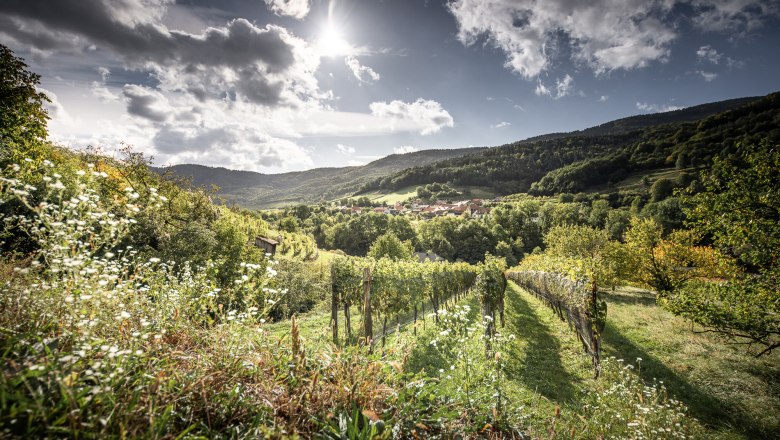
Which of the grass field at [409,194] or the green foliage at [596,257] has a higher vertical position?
the grass field at [409,194]

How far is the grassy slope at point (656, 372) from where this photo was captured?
6.84 m

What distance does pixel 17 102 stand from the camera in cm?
1139

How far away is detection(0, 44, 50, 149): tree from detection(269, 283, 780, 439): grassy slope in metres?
13.9

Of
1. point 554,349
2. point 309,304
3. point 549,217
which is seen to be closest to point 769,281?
point 554,349

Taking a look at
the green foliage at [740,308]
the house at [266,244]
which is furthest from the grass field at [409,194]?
the green foliage at [740,308]

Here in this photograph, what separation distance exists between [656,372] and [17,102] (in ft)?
84.4

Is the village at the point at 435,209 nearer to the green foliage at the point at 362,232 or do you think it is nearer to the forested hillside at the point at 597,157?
the green foliage at the point at 362,232

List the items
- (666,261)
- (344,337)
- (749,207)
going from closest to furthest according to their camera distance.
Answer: (749,207) < (344,337) < (666,261)

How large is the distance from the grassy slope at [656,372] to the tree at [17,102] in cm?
1388

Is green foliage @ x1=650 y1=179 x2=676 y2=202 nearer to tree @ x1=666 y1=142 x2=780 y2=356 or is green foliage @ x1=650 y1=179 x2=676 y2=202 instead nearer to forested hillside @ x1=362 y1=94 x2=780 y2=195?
forested hillside @ x1=362 y1=94 x2=780 y2=195

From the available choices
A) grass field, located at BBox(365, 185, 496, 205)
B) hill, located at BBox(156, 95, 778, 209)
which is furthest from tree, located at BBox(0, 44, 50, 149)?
grass field, located at BBox(365, 185, 496, 205)

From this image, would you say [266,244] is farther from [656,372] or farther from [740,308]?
[740,308]

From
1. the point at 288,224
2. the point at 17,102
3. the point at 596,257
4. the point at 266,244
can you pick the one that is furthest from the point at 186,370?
the point at 288,224

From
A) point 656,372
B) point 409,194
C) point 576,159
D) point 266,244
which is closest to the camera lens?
point 656,372
